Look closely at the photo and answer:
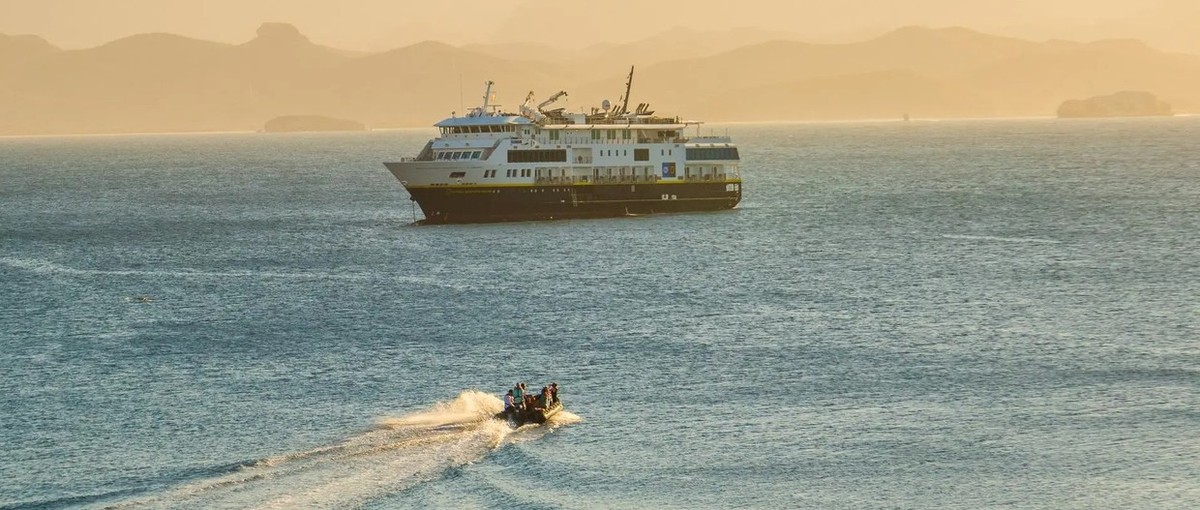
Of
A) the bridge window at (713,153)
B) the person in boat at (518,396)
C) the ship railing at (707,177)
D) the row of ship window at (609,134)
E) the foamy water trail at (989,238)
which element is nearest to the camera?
the person in boat at (518,396)

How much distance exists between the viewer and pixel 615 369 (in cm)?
7394

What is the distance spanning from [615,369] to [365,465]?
1951 cm

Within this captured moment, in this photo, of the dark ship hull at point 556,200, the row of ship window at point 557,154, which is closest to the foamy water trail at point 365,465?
the dark ship hull at point 556,200

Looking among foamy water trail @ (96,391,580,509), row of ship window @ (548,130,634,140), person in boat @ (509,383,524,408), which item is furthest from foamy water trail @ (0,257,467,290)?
foamy water trail @ (96,391,580,509)

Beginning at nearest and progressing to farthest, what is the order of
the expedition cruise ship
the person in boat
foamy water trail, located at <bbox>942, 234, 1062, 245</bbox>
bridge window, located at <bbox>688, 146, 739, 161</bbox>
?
1. the person in boat
2. foamy water trail, located at <bbox>942, 234, 1062, 245</bbox>
3. the expedition cruise ship
4. bridge window, located at <bbox>688, 146, 739, 161</bbox>

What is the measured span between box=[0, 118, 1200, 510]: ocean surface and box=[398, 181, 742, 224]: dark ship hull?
259 inches

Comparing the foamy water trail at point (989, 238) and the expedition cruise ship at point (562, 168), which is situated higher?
the expedition cruise ship at point (562, 168)

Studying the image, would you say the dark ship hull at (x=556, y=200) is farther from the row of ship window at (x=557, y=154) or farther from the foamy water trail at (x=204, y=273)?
the foamy water trail at (x=204, y=273)

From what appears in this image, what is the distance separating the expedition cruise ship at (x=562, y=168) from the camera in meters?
136

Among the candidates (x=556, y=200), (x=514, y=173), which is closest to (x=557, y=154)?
(x=556, y=200)

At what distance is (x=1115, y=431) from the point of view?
60.8 meters

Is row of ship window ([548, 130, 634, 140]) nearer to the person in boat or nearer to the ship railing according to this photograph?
the ship railing

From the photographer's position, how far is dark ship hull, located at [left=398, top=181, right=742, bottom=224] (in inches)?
5379

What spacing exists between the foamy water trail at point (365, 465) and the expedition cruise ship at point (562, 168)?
71354mm
